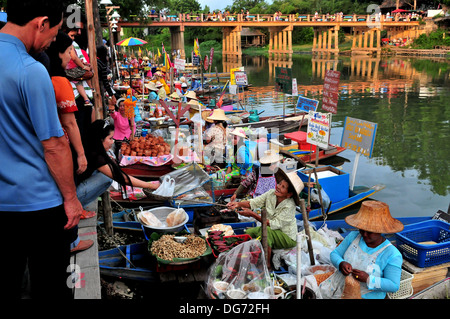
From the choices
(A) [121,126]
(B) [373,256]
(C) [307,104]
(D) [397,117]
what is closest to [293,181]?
(B) [373,256]

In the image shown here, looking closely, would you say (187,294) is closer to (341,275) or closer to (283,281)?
(283,281)

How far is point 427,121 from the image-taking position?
16.3 m

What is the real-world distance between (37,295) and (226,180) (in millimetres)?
5272

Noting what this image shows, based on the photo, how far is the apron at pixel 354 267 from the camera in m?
3.45

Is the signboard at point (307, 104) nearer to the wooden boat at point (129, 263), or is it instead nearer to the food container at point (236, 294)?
the wooden boat at point (129, 263)

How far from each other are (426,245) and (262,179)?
2705 millimetres

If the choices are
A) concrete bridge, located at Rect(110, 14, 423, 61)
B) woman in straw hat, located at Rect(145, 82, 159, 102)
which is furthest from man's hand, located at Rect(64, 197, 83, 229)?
concrete bridge, located at Rect(110, 14, 423, 61)

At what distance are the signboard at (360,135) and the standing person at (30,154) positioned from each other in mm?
6317

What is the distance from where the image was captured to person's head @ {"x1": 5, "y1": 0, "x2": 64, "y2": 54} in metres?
1.82

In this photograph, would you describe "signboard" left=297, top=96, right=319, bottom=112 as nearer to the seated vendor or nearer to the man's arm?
the seated vendor

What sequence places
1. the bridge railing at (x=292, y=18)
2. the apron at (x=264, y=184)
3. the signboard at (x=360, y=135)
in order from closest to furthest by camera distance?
the apron at (x=264, y=184) < the signboard at (x=360, y=135) < the bridge railing at (x=292, y=18)

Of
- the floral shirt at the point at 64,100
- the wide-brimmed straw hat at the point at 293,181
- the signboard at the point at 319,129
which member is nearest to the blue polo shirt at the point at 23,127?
the floral shirt at the point at 64,100

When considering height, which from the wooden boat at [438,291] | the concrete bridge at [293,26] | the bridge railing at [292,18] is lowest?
the wooden boat at [438,291]

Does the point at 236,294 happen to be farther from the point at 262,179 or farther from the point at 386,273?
the point at 262,179
